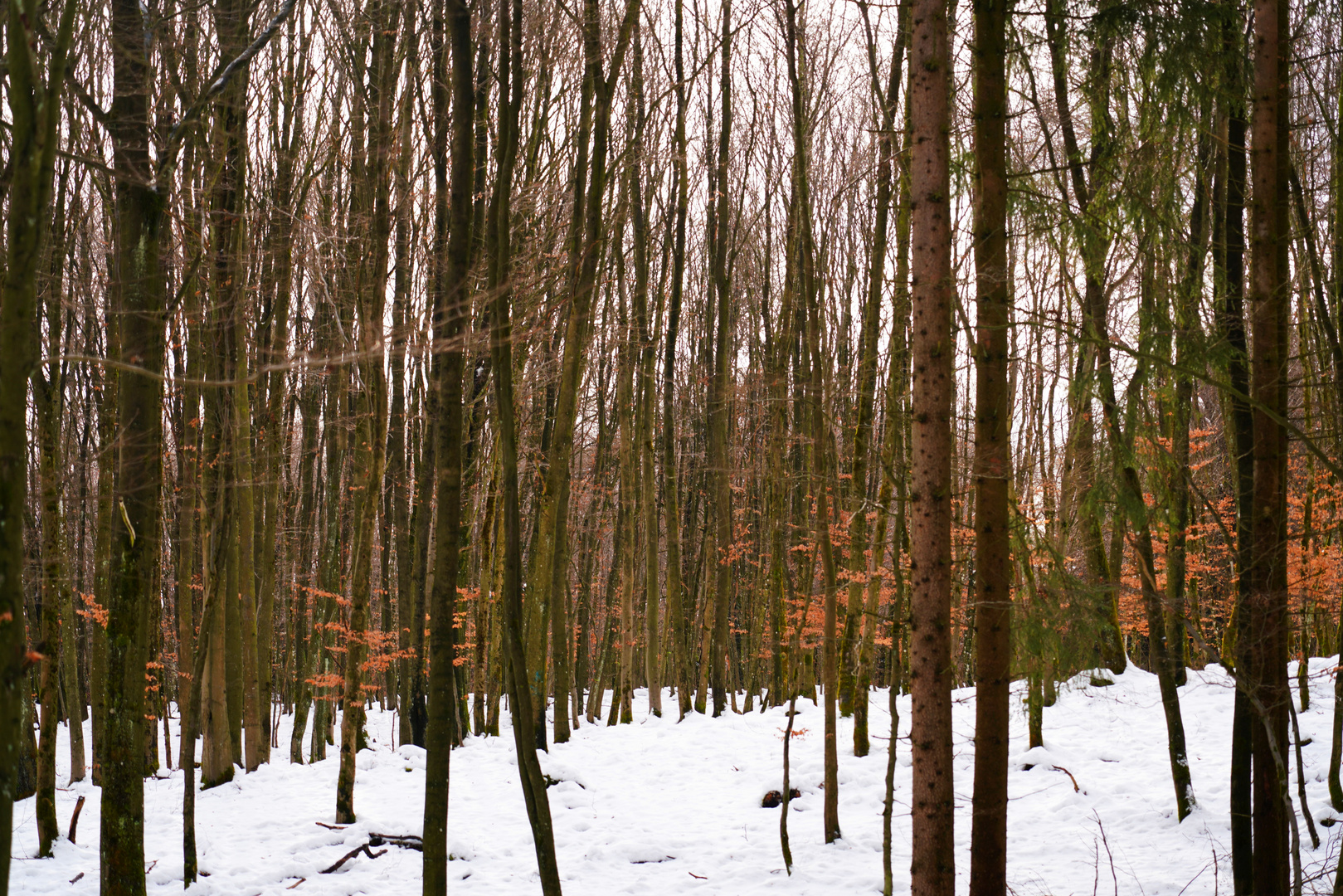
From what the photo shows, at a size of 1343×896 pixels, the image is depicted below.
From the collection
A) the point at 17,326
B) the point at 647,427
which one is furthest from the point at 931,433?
the point at 647,427

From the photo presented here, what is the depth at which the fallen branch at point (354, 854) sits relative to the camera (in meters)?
7.20

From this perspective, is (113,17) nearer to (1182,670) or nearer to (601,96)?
(601,96)

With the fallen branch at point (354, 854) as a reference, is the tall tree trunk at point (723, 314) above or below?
above

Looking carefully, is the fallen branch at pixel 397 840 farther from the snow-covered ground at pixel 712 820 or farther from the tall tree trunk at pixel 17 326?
the tall tree trunk at pixel 17 326

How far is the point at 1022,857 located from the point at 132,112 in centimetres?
886

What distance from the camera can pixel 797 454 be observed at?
2222 centimetres

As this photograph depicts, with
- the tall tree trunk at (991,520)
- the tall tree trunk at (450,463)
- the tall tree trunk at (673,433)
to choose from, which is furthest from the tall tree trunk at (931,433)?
the tall tree trunk at (673,433)

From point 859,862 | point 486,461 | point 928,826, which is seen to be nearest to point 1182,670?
point 859,862

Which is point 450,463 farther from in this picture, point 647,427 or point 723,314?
point 723,314

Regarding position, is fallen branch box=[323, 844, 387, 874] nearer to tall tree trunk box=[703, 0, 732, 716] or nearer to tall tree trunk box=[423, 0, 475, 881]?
tall tree trunk box=[423, 0, 475, 881]

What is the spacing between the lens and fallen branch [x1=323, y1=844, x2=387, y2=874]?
720 centimetres

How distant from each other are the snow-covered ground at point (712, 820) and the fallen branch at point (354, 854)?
0.11m

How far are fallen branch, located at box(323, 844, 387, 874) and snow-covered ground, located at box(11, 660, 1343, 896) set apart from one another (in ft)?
0.36

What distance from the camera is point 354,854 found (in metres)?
7.43
